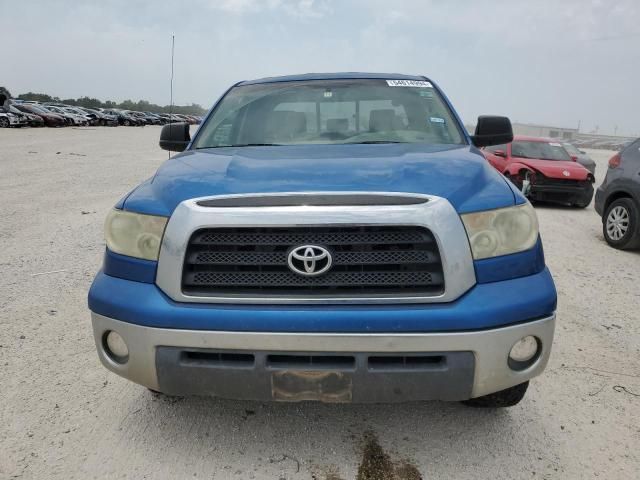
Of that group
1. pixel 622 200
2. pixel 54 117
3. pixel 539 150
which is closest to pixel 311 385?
pixel 622 200

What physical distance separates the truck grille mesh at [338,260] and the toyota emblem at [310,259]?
0.03m

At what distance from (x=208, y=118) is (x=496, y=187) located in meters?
2.16

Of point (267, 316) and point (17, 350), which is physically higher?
point (267, 316)

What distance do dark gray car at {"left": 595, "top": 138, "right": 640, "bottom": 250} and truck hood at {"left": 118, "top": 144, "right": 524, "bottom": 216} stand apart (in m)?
5.08

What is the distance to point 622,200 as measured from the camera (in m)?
6.92

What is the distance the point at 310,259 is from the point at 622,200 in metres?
Answer: 6.49

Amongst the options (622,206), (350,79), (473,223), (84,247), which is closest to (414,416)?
(473,223)

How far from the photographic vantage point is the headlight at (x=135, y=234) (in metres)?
2.15

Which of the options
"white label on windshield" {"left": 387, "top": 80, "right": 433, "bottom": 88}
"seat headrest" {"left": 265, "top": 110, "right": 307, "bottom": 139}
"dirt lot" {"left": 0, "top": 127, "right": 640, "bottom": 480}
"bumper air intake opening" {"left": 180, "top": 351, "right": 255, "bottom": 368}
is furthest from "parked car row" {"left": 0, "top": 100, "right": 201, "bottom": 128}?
"bumper air intake opening" {"left": 180, "top": 351, "right": 255, "bottom": 368}

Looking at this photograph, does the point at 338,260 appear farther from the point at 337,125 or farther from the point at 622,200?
the point at 622,200

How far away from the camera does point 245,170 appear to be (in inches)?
93.5

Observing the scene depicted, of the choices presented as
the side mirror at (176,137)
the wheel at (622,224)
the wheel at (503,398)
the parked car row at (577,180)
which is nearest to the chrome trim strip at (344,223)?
the wheel at (503,398)

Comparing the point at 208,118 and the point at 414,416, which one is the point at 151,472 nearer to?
the point at 414,416

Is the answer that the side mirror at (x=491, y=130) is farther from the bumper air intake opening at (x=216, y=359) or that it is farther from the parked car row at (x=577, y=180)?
the parked car row at (x=577, y=180)
